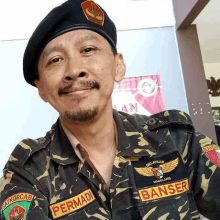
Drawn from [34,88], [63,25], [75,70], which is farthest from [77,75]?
[34,88]

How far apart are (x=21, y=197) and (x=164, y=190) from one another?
0.36 metres

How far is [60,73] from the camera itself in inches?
31.3

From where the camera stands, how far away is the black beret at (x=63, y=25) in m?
0.80

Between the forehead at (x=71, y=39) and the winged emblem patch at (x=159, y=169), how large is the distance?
1.23 ft

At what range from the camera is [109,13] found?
1918mm

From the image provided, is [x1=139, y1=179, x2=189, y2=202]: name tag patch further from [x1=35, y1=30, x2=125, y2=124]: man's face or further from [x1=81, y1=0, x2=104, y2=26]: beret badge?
[x1=81, y1=0, x2=104, y2=26]: beret badge

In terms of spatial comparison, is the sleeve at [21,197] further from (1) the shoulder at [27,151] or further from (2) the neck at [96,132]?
(2) the neck at [96,132]

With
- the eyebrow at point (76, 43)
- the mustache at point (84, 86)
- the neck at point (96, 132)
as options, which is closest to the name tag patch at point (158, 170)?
the neck at point (96, 132)

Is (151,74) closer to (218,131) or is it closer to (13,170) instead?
(218,131)

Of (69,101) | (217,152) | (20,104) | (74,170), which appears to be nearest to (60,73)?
(69,101)

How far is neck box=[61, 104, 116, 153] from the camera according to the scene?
2.74 feet

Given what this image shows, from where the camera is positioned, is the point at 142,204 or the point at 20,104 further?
the point at 20,104

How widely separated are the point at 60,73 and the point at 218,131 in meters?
1.62

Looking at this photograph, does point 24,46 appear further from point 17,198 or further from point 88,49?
point 17,198
